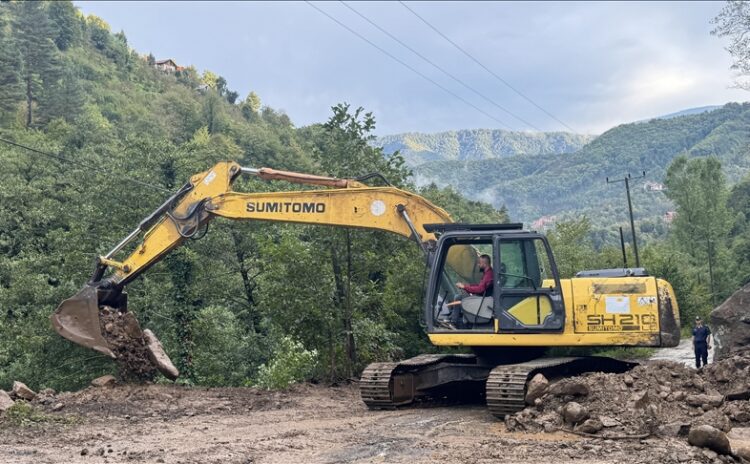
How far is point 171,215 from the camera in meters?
12.3

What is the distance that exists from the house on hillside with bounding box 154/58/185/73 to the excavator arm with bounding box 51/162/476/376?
15826 cm

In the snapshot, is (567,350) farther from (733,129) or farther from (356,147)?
(733,129)

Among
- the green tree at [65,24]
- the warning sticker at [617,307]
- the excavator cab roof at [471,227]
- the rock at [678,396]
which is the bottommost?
the rock at [678,396]

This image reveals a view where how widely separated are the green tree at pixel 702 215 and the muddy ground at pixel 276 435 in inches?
1817

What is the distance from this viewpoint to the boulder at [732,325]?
1280cm

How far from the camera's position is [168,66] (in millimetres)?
167750

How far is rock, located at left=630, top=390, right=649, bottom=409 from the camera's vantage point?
27.4ft

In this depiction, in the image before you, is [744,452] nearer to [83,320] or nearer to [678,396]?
[678,396]

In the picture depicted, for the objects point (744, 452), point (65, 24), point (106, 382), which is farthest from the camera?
point (65, 24)

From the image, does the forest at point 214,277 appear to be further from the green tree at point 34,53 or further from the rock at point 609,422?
the green tree at point 34,53

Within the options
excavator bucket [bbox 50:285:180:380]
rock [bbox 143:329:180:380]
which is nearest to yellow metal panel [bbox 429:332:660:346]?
rock [bbox 143:329:180:380]

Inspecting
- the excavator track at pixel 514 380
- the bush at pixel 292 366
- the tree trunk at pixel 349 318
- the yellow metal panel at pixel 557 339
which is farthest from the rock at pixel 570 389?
A: the bush at pixel 292 366

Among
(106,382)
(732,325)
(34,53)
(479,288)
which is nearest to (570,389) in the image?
(479,288)

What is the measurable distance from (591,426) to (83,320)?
319 inches
